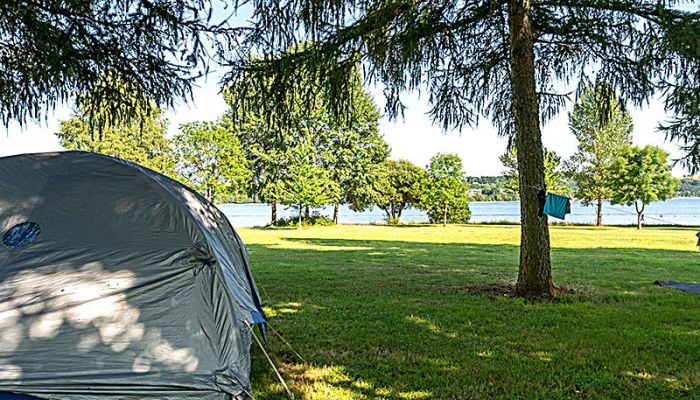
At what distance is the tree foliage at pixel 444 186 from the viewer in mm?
31969

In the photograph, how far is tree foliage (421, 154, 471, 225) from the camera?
3197cm

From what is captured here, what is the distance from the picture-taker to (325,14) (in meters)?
4.73

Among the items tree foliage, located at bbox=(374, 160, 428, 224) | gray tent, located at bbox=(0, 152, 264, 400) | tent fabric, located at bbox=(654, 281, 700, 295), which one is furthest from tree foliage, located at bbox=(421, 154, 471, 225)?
gray tent, located at bbox=(0, 152, 264, 400)

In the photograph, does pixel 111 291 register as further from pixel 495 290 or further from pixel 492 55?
pixel 492 55

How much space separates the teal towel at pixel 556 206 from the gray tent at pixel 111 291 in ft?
13.7

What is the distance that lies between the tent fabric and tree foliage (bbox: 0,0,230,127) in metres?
7.11

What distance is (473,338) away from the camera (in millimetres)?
4566

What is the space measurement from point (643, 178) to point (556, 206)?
26.6m

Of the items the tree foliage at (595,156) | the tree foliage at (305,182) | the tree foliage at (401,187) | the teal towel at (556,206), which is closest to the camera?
the teal towel at (556,206)

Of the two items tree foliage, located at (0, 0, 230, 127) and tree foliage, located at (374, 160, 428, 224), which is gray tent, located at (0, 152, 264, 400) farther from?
tree foliage, located at (374, 160, 428, 224)

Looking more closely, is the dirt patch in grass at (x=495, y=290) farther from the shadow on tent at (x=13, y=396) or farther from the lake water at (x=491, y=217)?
the lake water at (x=491, y=217)

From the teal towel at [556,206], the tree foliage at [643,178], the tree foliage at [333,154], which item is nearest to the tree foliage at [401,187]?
the tree foliage at [333,154]

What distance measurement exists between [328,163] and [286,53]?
79.3 feet

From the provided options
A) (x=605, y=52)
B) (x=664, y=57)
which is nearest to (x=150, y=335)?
(x=664, y=57)
